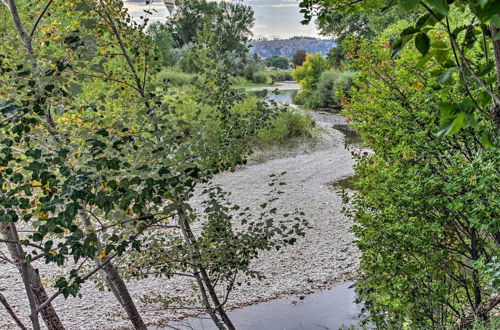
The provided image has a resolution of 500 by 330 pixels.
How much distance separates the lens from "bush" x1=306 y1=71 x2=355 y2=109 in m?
21.4

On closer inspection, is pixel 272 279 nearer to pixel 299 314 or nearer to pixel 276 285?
pixel 276 285

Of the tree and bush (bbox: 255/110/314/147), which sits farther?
the tree

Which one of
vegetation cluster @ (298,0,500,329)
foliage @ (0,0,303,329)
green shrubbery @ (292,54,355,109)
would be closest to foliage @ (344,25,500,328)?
vegetation cluster @ (298,0,500,329)

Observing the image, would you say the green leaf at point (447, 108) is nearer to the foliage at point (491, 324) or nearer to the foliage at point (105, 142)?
the foliage at point (105, 142)

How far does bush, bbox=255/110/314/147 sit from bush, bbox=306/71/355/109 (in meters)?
6.23

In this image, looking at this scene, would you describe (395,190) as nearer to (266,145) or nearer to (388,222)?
(388,222)

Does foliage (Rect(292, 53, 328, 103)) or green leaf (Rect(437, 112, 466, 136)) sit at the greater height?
foliage (Rect(292, 53, 328, 103))

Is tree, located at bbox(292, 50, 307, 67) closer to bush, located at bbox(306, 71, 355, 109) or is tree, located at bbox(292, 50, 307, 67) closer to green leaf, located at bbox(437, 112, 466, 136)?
bush, located at bbox(306, 71, 355, 109)

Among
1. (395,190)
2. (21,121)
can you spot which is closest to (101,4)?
(21,121)

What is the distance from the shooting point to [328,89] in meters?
23.3

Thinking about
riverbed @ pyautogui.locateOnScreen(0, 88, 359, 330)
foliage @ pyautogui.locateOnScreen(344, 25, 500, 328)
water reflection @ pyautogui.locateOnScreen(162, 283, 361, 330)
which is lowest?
water reflection @ pyautogui.locateOnScreen(162, 283, 361, 330)

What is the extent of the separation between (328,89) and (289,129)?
8.91 meters

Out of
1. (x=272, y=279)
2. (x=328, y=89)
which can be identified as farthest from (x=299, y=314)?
(x=328, y=89)

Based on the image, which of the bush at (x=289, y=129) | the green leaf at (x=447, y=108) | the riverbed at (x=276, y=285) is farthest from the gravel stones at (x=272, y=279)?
the bush at (x=289, y=129)
